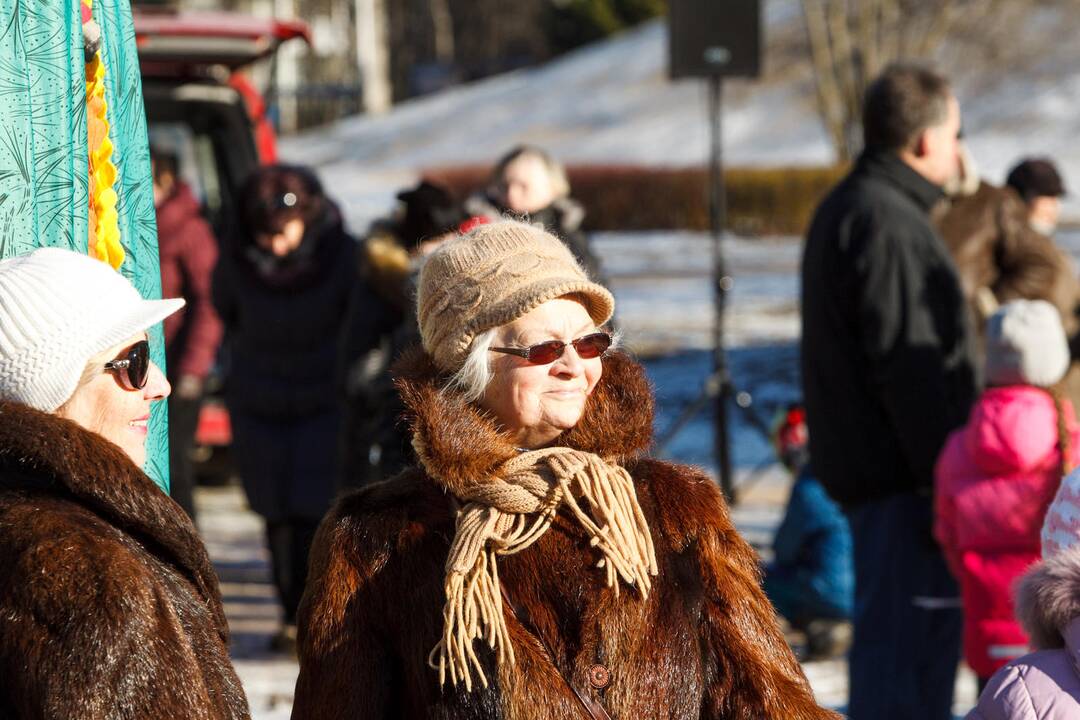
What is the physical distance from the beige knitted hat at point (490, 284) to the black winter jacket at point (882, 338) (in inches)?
77.6

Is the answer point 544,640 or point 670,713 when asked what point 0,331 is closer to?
point 544,640

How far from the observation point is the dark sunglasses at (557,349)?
274 centimetres

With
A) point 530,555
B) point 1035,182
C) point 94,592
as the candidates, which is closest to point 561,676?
point 530,555

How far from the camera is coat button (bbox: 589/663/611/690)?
261cm

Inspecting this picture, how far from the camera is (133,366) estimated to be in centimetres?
256

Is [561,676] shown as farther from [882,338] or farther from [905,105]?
[905,105]

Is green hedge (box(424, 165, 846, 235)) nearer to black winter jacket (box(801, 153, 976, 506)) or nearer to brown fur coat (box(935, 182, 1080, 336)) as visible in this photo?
brown fur coat (box(935, 182, 1080, 336))

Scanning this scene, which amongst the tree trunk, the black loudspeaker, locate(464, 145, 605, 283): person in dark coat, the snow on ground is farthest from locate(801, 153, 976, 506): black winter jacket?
the tree trunk

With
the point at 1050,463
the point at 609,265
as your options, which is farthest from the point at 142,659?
the point at 609,265

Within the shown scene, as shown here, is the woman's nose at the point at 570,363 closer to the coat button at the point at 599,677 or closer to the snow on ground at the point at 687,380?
the snow on ground at the point at 687,380

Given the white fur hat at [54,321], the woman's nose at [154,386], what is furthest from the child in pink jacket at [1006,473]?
the white fur hat at [54,321]

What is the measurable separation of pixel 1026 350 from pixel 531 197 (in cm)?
164

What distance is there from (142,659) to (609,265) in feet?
64.5

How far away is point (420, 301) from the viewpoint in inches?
115
